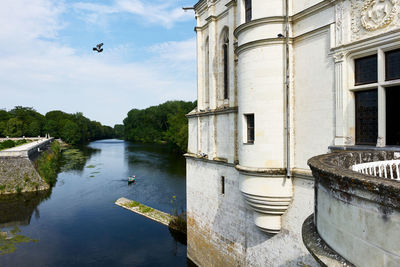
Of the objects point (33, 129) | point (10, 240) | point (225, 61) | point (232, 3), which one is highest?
point (232, 3)

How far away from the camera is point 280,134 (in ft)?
25.3

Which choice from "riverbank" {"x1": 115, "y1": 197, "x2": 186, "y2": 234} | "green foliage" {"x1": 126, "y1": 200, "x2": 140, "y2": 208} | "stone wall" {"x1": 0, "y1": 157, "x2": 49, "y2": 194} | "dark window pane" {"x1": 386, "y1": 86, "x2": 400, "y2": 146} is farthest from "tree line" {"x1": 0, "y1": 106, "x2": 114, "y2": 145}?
"dark window pane" {"x1": 386, "y1": 86, "x2": 400, "y2": 146}

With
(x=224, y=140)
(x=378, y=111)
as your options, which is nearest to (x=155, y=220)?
(x=224, y=140)

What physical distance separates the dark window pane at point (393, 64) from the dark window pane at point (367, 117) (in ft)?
1.56

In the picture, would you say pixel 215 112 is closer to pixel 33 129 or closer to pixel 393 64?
pixel 393 64

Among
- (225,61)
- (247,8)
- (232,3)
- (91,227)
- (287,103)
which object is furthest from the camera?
(91,227)

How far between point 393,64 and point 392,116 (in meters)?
1.12

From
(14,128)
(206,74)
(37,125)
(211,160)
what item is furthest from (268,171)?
(37,125)

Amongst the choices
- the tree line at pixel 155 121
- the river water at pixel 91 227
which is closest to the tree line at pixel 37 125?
the tree line at pixel 155 121

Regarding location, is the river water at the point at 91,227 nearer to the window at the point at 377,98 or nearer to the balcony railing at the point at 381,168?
the window at the point at 377,98

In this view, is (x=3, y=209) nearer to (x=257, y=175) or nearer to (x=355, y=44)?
(x=257, y=175)

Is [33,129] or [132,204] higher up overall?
[33,129]

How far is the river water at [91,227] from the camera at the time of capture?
583 inches

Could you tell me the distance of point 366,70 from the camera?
20.8 feet
